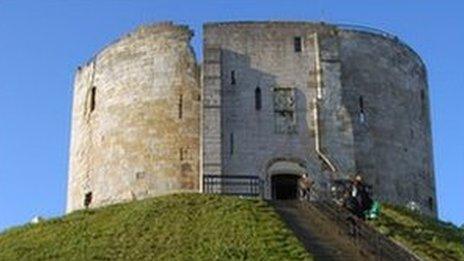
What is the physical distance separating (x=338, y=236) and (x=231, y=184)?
987 cm

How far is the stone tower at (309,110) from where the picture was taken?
36.0 metres

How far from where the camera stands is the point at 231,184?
35.2 m

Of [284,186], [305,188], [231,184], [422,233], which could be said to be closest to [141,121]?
[231,184]

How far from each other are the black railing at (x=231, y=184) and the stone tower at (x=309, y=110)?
1.07 feet

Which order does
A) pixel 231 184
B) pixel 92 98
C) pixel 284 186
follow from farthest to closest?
1. pixel 92 98
2. pixel 284 186
3. pixel 231 184

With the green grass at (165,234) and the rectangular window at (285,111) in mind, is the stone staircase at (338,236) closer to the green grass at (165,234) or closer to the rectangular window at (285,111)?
the green grass at (165,234)

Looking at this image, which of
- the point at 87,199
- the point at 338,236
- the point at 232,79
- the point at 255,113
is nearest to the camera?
the point at 338,236

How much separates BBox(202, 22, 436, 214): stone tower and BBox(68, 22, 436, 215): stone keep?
0.03 meters

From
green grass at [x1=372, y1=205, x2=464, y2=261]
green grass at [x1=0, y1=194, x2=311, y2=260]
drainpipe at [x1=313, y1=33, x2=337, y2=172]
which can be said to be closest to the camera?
green grass at [x1=0, y1=194, x2=311, y2=260]

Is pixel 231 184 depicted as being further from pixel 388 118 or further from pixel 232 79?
pixel 388 118

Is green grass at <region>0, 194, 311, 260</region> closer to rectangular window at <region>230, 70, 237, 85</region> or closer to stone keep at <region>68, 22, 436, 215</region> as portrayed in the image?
stone keep at <region>68, 22, 436, 215</region>

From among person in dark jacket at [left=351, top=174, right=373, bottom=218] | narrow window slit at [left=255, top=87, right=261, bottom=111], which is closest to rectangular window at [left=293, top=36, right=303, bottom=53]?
narrow window slit at [left=255, top=87, right=261, bottom=111]

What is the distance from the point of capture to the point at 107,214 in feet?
102

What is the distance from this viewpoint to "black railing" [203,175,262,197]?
115ft
